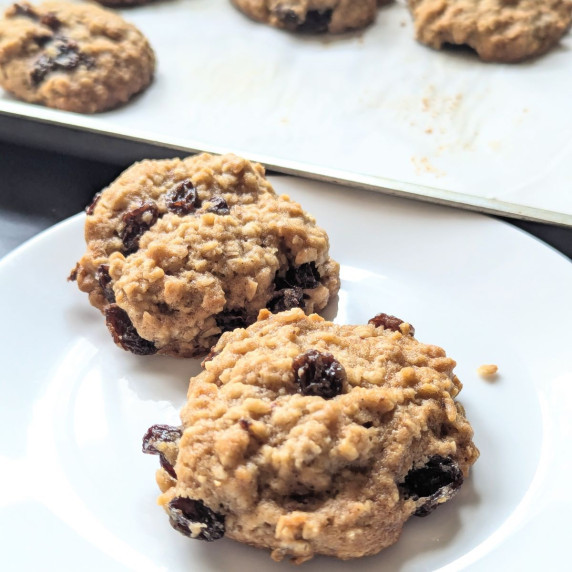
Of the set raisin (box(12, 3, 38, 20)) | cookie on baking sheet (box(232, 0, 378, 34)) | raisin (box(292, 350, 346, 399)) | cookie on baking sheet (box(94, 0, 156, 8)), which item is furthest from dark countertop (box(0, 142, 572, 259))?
raisin (box(292, 350, 346, 399))

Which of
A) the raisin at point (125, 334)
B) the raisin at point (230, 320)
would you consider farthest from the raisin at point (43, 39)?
the raisin at point (230, 320)

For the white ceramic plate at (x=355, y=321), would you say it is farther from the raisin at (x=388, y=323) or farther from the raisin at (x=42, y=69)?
the raisin at (x=42, y=69)

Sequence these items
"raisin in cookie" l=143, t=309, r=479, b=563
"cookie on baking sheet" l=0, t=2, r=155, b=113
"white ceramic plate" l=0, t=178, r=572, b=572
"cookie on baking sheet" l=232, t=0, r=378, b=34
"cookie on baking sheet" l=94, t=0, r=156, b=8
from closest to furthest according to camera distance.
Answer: "raisin in cookie" l=143, t=309, r=479, b=563
"white ceramic plate" l=0, t=178, r=572, b=572
"cookie on baking sheet" l=0, t=2, r=155, b=113
"cookie on baking sheet" l=232, t=0, r=378, b=34
"cookie on baking sheet" l=94, t=0, r=156, b=8

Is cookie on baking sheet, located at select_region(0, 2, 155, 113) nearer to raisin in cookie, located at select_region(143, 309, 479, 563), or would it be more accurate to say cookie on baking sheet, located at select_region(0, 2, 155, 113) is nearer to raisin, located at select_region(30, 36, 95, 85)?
raisin, located at select_region(30, 36, 95, 85)

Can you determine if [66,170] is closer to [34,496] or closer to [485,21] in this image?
[34,496]

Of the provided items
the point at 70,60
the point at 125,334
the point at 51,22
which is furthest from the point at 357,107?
the point at 125,334

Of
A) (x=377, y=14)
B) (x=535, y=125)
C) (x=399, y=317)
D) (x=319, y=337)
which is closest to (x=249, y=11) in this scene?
(x=377, y=14)
